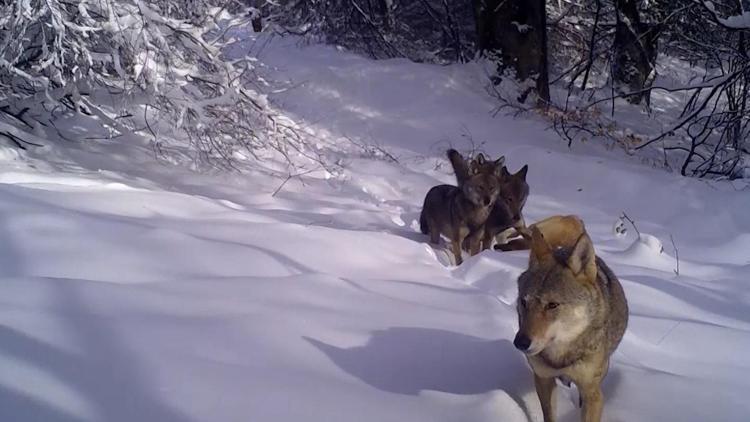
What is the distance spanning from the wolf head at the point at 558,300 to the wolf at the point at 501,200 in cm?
379

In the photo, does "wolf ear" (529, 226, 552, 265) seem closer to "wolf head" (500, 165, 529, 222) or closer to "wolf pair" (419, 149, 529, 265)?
"wolf pair" (419, 149, 529, 265)

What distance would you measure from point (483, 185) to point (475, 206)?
0.24 metres

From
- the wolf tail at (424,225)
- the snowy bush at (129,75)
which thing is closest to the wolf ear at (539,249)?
the wolf tail at (424,225)

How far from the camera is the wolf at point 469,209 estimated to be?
263 inches

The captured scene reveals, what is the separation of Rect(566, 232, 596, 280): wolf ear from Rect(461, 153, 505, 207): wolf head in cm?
365

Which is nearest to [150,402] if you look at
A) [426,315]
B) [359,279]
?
[426,315]

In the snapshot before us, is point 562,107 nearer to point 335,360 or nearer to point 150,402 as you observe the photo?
point 335,360

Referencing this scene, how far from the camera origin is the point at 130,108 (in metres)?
8.16

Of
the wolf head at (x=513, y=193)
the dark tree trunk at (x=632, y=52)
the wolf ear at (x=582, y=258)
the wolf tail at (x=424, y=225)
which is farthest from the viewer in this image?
the dark tree trunk at (x=632, y=52)

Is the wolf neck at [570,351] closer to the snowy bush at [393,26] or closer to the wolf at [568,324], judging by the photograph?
the wolf at [568,324]

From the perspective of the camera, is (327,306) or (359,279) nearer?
(327,306)

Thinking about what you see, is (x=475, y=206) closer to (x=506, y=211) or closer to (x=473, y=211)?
(x=473, y=211)

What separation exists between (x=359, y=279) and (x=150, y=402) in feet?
8.14

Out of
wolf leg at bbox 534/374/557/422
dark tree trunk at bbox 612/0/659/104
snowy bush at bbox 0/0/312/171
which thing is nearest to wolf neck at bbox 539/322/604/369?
wolf leg at bbox 534/374/557/422
